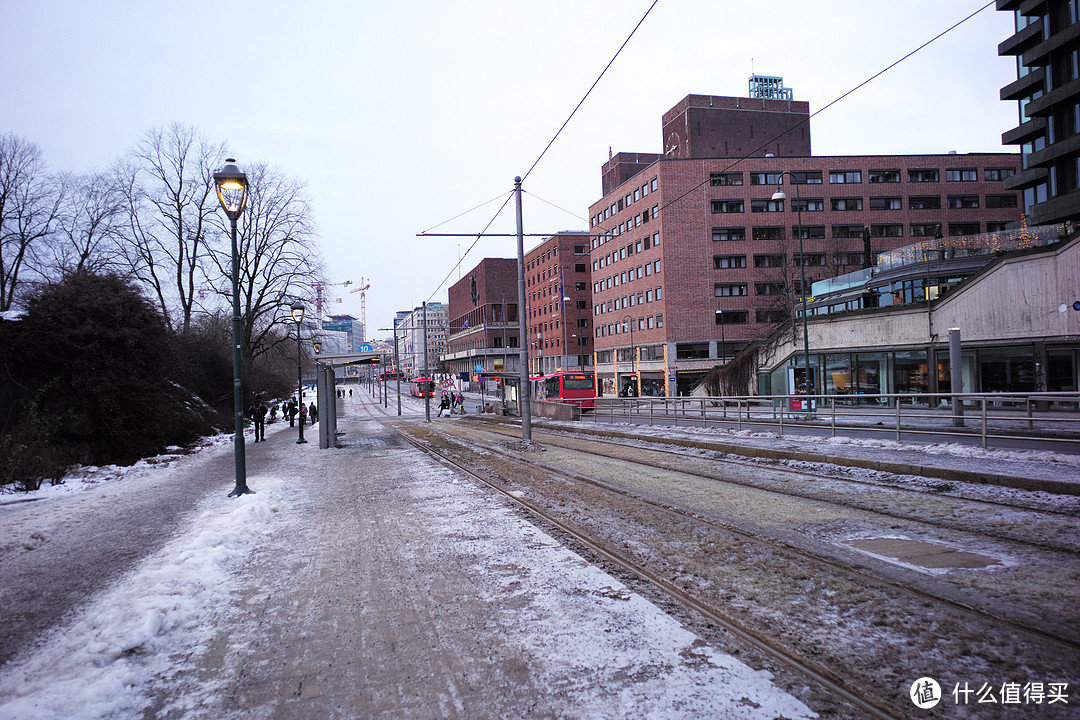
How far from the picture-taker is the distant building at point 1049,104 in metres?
37.1

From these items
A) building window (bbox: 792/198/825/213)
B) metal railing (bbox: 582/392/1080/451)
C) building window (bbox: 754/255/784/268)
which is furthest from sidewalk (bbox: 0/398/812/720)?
building window (bbox: 792/198/825/213)

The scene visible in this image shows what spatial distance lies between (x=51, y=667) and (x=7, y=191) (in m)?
35.7

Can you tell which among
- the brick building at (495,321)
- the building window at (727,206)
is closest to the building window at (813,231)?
the building window at (727,206)

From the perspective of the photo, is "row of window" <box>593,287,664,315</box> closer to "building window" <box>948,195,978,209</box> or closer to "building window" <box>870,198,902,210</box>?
"building window" <box>870,198,902,210</box>

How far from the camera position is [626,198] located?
6619cm

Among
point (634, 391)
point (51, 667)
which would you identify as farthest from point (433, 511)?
point (634, 391)

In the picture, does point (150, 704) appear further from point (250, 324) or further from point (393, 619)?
point (250, 324)

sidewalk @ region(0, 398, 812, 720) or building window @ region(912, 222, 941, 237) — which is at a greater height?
building window @ region(912, 222, 941, 237)

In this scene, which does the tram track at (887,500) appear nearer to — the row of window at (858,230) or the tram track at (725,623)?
the tram track at (725,623)

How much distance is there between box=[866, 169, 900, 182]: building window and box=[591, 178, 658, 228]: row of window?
2118cm

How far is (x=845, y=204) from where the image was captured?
5941 centimetres

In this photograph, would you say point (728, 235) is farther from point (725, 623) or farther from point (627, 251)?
point (725, 623)

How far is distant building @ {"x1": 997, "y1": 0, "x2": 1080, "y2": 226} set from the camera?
122ft

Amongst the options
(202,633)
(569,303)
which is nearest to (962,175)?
(569,303)
